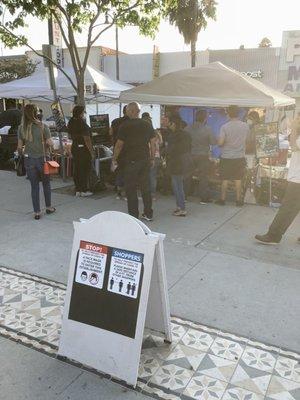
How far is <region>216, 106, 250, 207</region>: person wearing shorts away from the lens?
22.0 ft

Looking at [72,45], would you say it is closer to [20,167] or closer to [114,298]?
[20,167]

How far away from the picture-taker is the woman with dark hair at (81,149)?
723 cm

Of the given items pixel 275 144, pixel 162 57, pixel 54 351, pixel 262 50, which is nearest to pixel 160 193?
pixel 275 144

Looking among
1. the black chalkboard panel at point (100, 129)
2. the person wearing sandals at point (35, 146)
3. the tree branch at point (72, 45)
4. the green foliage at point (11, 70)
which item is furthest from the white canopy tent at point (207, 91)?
the green foliage at point (11, 70)

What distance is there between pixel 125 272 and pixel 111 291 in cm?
18

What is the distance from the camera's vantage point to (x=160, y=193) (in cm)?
801

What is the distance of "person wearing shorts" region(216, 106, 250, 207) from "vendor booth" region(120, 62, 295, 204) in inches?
12.3

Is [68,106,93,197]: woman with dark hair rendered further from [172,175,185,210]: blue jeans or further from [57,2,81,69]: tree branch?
[172,175,185,210]: blue jeans

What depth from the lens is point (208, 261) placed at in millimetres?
4562

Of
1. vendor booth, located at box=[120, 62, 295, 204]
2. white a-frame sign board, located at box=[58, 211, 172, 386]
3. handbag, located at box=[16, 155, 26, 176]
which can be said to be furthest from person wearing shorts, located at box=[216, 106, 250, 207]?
handbag, located at box=[16, 155, 26, 176]

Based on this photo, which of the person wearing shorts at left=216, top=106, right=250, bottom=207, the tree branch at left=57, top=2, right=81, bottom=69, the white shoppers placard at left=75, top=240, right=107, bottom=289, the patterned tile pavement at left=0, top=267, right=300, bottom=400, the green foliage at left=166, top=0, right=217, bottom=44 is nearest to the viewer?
the patterned tile pavement at left=0, top=267, right=300, bottom=400

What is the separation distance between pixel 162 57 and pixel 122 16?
17965 mm

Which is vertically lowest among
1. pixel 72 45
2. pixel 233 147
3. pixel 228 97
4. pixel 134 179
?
pixel 134 179

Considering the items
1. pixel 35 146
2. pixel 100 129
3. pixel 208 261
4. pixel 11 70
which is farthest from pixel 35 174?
pixel 11 70
